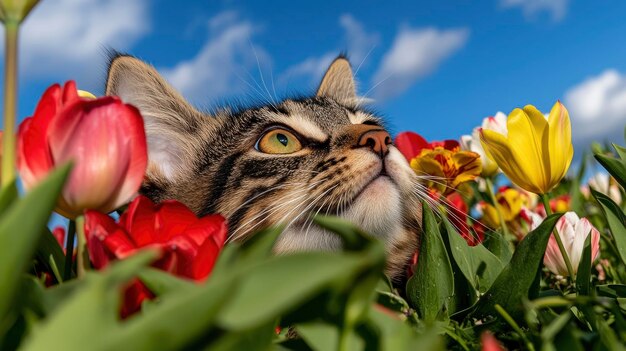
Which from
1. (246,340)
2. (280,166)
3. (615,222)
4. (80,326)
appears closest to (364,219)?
(280,166)

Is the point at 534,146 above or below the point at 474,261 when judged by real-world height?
above

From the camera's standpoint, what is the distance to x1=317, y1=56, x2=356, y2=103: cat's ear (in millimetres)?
3223

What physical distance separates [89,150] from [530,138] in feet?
3.12

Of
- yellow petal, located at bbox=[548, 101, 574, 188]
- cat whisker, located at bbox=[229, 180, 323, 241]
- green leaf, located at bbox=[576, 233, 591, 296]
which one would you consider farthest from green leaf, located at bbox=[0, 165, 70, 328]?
cat whisker, located at bbox=[229, 180, 323, 241]

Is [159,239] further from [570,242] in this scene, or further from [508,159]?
[570,242]

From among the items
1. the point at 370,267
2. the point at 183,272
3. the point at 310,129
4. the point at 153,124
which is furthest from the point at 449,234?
the point at 153,124

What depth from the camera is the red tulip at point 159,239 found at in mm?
697

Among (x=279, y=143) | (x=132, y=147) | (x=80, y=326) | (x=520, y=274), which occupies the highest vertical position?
(x=279, y=143)

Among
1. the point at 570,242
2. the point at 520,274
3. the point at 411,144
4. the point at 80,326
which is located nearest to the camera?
the point at 80,326

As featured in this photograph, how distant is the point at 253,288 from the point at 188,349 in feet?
0.34

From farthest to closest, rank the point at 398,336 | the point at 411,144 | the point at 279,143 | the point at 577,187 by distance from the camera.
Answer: the point at 577,187
the point at 411,144
the point at 279,143
the point at 398,336

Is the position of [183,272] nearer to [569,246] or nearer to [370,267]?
[370,267]

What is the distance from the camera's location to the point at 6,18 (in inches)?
24.0

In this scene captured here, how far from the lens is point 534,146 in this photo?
1.29 m
